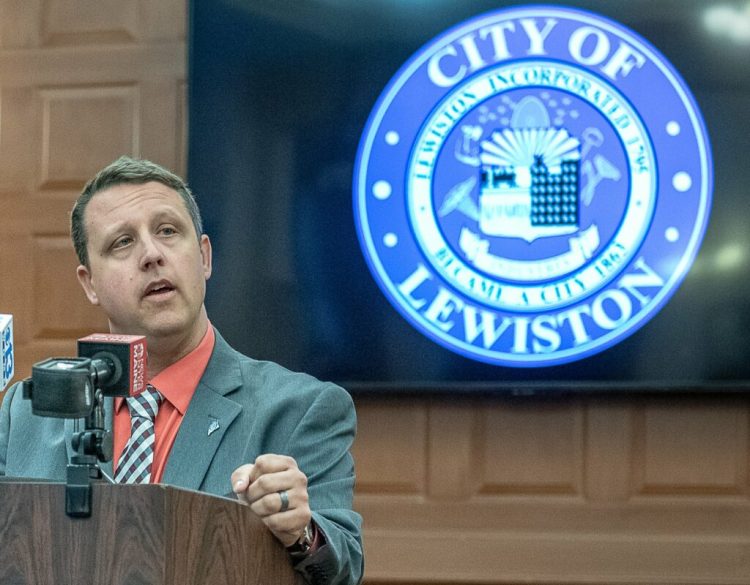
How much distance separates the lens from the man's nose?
1.75 m

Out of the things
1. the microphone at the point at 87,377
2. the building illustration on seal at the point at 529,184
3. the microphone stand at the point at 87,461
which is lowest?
the microphone stand at the point at 87,461

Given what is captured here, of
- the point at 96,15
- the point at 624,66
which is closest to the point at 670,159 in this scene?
the point at 624,66

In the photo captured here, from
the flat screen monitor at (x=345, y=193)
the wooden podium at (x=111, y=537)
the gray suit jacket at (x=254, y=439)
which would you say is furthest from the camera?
the flat screen monitor at (x=345, y=193)

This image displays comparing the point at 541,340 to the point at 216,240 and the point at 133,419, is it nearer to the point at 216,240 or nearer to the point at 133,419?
the point at 216,240

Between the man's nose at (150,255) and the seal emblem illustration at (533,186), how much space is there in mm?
1722

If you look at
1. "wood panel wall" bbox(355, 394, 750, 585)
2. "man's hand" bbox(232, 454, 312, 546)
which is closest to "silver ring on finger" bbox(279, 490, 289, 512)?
"man's hand" bbox(232, 454, 312, 546)

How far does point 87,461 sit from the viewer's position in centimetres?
123

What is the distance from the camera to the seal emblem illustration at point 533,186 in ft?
11.0

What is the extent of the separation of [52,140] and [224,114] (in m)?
0.63

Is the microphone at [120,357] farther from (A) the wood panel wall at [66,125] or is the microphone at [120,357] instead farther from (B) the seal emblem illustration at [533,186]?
(A) the wood panel wall at [66,125]

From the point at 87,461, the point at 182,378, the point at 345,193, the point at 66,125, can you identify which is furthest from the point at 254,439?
the point at 66,125

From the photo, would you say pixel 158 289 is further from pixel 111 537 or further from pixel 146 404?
pixel 111 537

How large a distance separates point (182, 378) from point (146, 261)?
18cm

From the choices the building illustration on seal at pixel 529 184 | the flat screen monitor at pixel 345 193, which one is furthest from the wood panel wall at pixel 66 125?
the building illustration on seal at pixel 529 184
